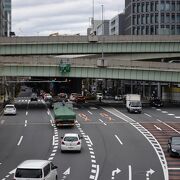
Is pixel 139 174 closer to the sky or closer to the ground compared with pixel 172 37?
closer to the ground

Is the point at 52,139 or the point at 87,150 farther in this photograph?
the point at 52,139

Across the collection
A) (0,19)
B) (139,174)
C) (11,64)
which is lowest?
(139,174)

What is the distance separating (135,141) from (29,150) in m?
10.00

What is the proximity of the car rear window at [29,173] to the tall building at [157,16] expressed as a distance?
442 feet

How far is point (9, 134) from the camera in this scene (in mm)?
51812

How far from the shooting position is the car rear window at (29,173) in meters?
23.9

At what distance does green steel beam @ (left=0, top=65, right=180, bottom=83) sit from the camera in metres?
78.6

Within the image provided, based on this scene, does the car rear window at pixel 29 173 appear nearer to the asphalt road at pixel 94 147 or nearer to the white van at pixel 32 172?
the white van at pixel 32 172

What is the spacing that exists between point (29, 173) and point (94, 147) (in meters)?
19.2

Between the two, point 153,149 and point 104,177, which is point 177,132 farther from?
point 104,177

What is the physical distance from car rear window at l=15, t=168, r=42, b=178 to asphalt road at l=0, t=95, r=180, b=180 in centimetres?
614

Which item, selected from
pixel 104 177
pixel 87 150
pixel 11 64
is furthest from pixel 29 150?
pixel 11 64

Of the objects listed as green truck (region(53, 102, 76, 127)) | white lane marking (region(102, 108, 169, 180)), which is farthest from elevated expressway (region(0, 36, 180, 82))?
green truck (region(53, 102, 76, 127))

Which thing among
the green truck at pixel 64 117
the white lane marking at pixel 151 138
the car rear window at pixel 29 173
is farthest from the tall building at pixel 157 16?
the car rear window at pixel 29 173
